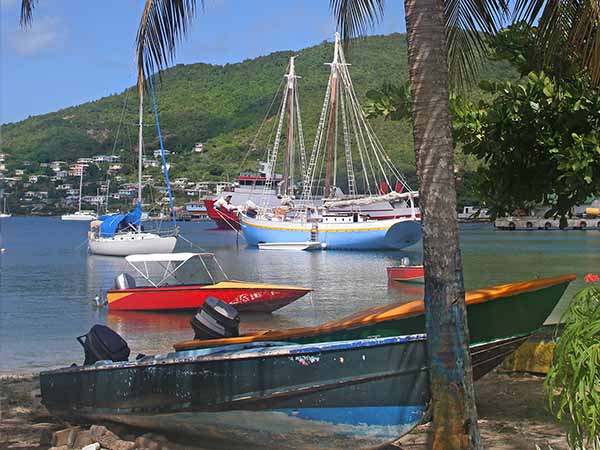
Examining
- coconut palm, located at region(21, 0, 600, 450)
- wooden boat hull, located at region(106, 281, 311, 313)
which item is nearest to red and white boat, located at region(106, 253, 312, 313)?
wooden boat hull, located at region(106, 281, 311, 313)

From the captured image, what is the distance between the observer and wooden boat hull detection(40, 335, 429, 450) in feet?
23.1

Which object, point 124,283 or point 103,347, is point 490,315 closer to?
point 103,347

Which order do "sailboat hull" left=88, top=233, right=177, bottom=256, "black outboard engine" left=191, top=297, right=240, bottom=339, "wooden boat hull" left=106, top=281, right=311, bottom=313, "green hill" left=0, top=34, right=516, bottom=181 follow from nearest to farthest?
"black outboard engine" left=191, top=297, right=240, bottom=339
"wooden boat hull" left=106, top=281, right=311, bottom=313
"sailboat hull" left=88, top=233, right=177, bottom=256
"green hill" left=0, top=34, right=516, bottom=181

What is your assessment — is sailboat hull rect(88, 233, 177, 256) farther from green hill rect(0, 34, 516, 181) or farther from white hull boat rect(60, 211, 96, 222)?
white hull boat rect(60, 211, 96, 222)

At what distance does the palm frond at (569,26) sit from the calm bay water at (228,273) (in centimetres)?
934

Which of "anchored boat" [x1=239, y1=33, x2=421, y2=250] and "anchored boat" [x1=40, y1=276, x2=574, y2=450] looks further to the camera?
"anchored boat" [x1=239, y1=33, x2=421, y2=250]

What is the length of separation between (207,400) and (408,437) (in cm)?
195

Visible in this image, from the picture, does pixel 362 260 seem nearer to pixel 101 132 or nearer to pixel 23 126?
pixel 101 132

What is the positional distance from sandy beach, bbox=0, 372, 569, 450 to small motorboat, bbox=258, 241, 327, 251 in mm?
44564

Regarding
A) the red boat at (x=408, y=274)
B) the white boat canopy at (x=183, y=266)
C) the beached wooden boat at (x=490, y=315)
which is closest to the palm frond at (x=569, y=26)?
the beached wooden boat at (x=490, y=315)

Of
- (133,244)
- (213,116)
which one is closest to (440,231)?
(133,244)

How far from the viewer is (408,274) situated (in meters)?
27.9

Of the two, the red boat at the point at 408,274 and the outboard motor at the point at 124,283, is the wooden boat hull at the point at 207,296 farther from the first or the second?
the red boat at the point at 408,274

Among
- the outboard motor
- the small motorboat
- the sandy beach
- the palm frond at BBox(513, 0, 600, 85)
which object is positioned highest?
the palm frond at BBox(513, 0, 600, 85)
